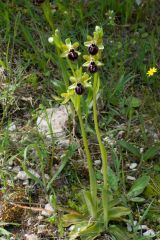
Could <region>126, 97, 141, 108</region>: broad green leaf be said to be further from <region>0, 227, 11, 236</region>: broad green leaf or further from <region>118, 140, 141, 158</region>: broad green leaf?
<region>0, 227, 11, 236</region>: broad green leaf

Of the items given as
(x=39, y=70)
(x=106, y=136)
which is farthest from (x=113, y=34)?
(x=106, y=136)

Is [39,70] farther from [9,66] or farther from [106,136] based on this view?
[106,136]

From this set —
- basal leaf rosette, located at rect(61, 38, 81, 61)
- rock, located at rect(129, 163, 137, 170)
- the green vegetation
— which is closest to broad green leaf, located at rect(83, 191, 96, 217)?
the green vegetation

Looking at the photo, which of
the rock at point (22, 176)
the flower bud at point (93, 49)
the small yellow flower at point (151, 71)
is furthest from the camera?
the small yellow flower at point (151, 71)

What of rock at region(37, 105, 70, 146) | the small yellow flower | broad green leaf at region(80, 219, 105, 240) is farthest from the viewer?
the small yellow flower

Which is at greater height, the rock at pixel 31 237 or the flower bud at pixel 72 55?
the flower bud at pixel 72 55

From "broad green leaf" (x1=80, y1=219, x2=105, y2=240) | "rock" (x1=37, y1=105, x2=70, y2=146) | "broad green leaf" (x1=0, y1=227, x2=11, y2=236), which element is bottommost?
"broad green leaf" (x1=80, y1=219, x2=105, y2=240)

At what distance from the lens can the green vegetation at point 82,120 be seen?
2219 mm

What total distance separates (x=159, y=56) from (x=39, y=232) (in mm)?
1168

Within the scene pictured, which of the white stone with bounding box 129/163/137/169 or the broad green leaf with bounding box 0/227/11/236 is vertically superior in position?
the white stone with bounding box 129/163/137/169

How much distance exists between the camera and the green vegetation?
2.22m

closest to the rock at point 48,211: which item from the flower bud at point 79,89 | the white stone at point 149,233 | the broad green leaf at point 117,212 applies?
the broad green leaf at point 117,212

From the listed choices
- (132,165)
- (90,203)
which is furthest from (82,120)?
(90,203)

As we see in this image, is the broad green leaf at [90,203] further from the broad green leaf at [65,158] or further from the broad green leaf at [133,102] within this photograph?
the broad green leaf at [133,102]
